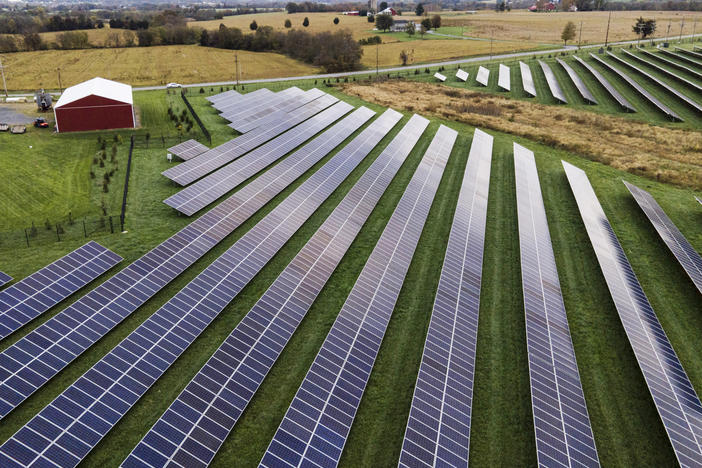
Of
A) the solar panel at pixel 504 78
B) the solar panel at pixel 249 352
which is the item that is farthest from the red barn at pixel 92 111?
the solar panel at pixel 504 78

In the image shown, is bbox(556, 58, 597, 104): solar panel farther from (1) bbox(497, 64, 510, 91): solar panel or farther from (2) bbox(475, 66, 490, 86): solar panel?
(2) bbox(475, 66, 490, 86): solar panel

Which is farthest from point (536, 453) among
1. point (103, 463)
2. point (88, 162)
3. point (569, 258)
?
point (88, 162)

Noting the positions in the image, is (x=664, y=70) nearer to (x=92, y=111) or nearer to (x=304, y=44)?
(x=304, y=44)

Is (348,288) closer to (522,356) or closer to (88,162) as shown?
(522,356)

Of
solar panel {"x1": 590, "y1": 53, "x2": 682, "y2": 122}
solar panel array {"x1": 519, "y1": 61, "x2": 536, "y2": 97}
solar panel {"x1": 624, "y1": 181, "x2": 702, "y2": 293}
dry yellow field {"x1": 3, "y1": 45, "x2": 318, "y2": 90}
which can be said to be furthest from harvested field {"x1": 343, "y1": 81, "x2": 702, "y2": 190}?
dry yellow field {"x1": 3, "y1": 45, "x2": 318, "y2": 90}

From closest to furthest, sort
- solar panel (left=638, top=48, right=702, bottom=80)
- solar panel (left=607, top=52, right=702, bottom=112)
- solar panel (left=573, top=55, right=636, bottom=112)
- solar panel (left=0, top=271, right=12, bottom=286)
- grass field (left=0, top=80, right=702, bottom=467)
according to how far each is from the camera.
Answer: grass field (left=0, top=80, right=702, bottom=467)
solar panel (left=0, top=271, right=12, bottom=286)
solar panel (left=607, top=52, right=702, bottom=112)
solar panel (left=573, top=55, right=636, bottom=112)
solar panel (left=638, top=48, right=702, bottom=80)

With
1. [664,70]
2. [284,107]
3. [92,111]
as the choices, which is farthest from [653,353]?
[664,70]
